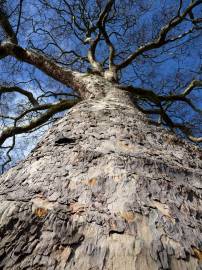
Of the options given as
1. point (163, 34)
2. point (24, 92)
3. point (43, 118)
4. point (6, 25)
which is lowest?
point (43, 118)

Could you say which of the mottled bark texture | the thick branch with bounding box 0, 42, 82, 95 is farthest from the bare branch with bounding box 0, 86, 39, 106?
the mottled bark texture

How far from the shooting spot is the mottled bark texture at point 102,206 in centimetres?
78

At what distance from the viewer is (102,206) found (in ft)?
3.19

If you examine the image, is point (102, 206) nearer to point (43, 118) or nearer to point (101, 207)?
point (101, 207)

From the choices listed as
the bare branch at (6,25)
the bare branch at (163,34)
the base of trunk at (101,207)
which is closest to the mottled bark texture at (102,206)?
the base of trunk at (101,207)

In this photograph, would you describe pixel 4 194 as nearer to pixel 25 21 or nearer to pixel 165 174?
pixel 165 174

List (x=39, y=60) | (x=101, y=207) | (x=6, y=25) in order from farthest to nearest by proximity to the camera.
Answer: (x=6, y=25) → (x=39, y=60) → (x=101, y=207)

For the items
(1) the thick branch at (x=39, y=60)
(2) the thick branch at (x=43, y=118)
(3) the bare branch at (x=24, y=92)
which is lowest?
(2) the thick branch at (x=43, y=118)

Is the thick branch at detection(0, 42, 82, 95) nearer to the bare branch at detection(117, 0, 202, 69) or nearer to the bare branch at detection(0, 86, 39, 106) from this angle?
the bare branch at detection(0, 86, 39, 106)

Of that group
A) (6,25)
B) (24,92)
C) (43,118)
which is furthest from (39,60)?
(24,92)

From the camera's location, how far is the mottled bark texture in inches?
30.8

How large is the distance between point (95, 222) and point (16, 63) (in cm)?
644

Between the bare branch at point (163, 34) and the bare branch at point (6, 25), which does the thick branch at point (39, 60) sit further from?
the bare branch at point (163, 34)

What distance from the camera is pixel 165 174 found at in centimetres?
125
